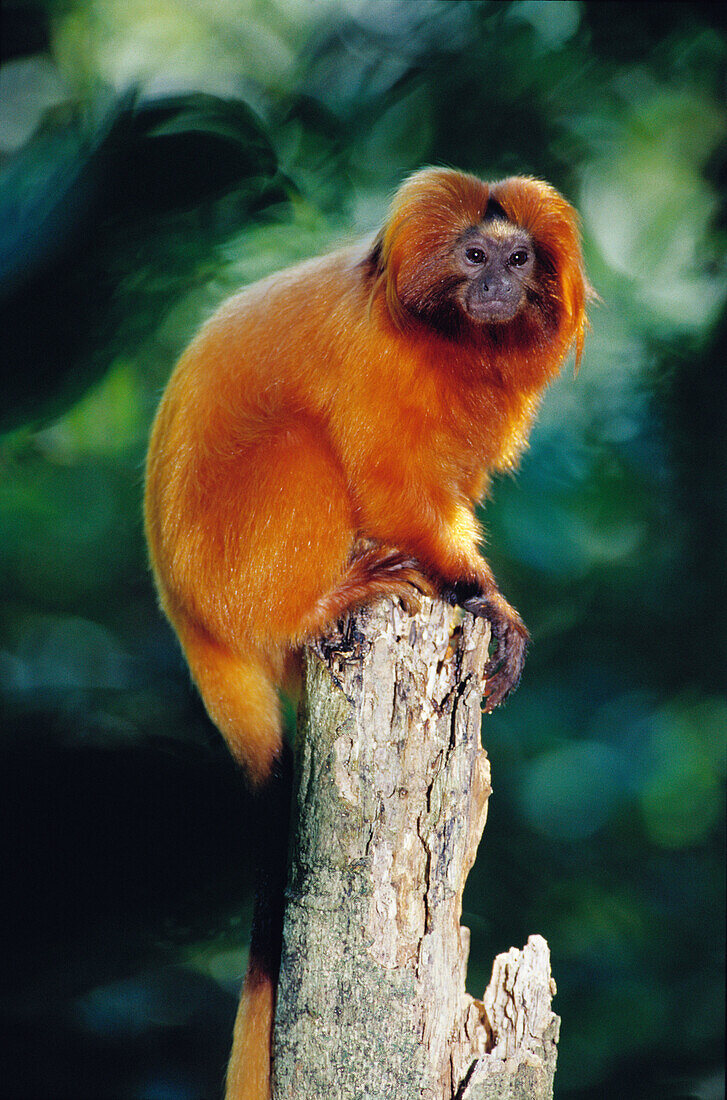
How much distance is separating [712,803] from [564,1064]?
94 cm

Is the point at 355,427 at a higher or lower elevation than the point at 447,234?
lower

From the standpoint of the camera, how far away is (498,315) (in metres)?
1.77

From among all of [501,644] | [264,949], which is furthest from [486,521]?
[264,949]

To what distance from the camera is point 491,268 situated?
175 cm

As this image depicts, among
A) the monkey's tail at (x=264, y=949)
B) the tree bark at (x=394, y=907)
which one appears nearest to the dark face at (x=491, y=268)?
the tree bark at (x=394, y=907)

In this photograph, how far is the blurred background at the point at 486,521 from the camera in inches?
113

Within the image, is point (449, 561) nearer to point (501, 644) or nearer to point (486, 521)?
point (501, 644)

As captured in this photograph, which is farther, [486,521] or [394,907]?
[486,521]

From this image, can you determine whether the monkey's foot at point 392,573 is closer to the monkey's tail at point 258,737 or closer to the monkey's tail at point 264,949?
the monkey's tail at point 258,737

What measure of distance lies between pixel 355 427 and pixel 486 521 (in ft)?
4.14

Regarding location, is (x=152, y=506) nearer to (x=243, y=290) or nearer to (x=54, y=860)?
(x=243, y=290)

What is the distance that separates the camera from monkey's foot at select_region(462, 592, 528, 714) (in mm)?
1797

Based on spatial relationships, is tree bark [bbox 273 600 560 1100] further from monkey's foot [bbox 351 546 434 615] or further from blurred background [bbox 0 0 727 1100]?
blurred background [bbox 0 0 727 1100]

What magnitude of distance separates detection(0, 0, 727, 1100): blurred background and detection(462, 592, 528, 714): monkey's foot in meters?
1.11
